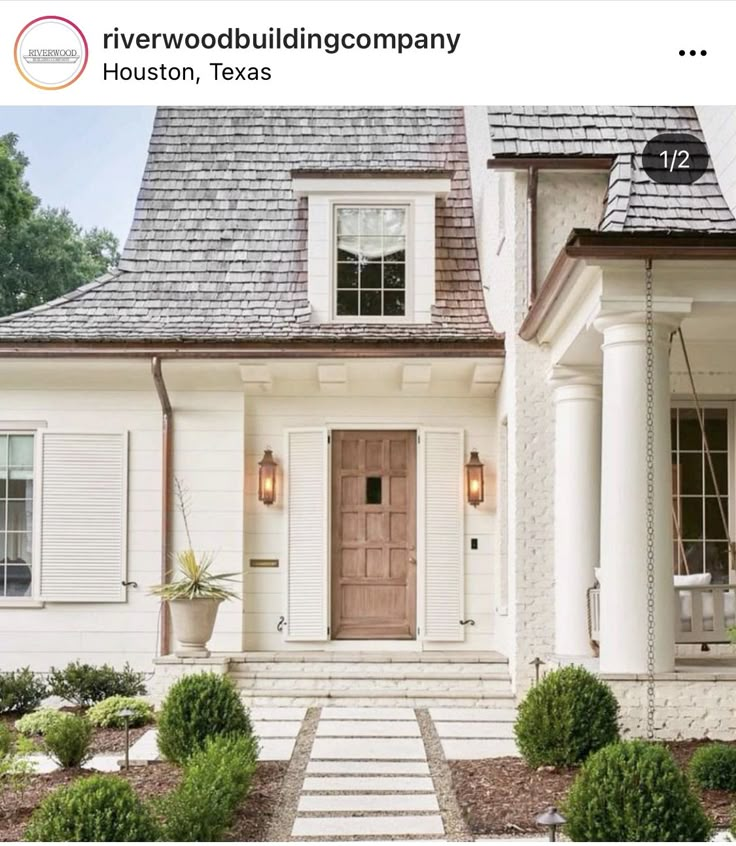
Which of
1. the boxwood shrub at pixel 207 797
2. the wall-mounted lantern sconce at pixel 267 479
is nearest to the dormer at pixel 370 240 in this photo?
the wall-mounted lantern sconce at pixel 267 479

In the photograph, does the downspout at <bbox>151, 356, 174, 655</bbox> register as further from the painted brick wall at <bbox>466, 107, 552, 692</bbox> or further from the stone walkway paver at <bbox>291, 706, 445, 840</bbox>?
the painted brick wall at <bbox>466, 107, 552, 692</bbox>

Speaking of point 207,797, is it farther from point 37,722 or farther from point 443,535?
point 443,535

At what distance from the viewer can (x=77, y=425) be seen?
10.7 m

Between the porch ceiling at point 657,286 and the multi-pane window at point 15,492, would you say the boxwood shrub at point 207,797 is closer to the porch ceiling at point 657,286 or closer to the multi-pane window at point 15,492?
the porch ceiling at point 657,286

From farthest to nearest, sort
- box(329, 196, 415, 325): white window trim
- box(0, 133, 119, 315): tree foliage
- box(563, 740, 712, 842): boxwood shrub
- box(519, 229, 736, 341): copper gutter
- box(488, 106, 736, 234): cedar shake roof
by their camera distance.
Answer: box(0, 133, 119, 315): tree foliage → box(329, 196, 415, 325): white window trim → box(488, 106, 736, 234): cedar shake roof → box(519, 229, 736, 341): copper gutter → box(563, 740, 712, 842): boxwood shrub

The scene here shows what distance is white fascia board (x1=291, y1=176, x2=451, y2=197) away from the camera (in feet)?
36.8

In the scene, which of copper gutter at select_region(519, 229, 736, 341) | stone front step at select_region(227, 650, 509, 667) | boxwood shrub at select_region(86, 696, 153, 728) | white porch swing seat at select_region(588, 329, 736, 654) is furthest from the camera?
stone front step at select_region(227, 650, 509, 667)

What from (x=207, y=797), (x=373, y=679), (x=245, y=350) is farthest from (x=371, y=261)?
(x=207, y=797)

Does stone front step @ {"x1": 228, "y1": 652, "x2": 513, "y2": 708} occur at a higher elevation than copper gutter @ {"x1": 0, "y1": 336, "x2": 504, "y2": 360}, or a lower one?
lower

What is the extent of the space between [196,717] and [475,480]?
175 inches

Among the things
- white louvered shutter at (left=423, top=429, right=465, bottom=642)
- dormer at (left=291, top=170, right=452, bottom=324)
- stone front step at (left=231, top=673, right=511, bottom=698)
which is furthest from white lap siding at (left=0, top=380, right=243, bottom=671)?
white louvered shutter at (left=423, top=429, right=465, bottom=642)

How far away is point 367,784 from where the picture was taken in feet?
21.6

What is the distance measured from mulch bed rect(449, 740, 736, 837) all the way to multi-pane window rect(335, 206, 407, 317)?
5153 mm

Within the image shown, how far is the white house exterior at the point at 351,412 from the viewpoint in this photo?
9.37 metres
